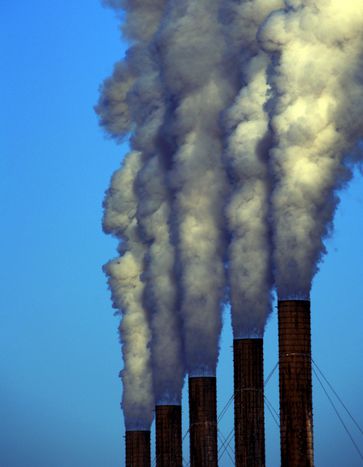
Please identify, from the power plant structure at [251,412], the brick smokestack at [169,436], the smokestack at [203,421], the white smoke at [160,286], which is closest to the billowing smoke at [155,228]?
the white smoke at [160,286]

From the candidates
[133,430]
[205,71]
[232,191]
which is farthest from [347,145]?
[133,430]

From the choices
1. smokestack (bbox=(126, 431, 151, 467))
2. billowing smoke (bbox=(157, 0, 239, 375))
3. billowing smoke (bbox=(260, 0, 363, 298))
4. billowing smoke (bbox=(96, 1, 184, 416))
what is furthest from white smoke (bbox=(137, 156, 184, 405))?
billowing smoke (bbox=(260, 0, 363, 298))

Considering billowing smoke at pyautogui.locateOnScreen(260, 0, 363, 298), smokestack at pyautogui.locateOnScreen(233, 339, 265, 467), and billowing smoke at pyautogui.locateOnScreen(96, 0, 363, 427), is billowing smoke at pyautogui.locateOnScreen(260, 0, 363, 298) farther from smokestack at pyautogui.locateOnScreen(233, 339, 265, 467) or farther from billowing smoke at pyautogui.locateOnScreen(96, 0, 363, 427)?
smokestack at pyautogui.locateOnScreen(233, 339, 265, 467)

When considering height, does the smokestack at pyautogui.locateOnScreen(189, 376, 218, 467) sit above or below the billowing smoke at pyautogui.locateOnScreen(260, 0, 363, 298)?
below

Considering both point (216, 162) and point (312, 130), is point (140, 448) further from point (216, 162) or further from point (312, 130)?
point (312, 130)

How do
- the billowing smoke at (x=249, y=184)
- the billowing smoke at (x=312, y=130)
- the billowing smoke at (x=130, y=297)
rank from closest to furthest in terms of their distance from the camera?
the billowing smoke at (x=312, y=130) → the billowing smoke at (x=249, y=184) → the billowing smoke at (x=130, y=297)

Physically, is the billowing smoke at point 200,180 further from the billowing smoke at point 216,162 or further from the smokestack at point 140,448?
the smokestack at point 140,448
